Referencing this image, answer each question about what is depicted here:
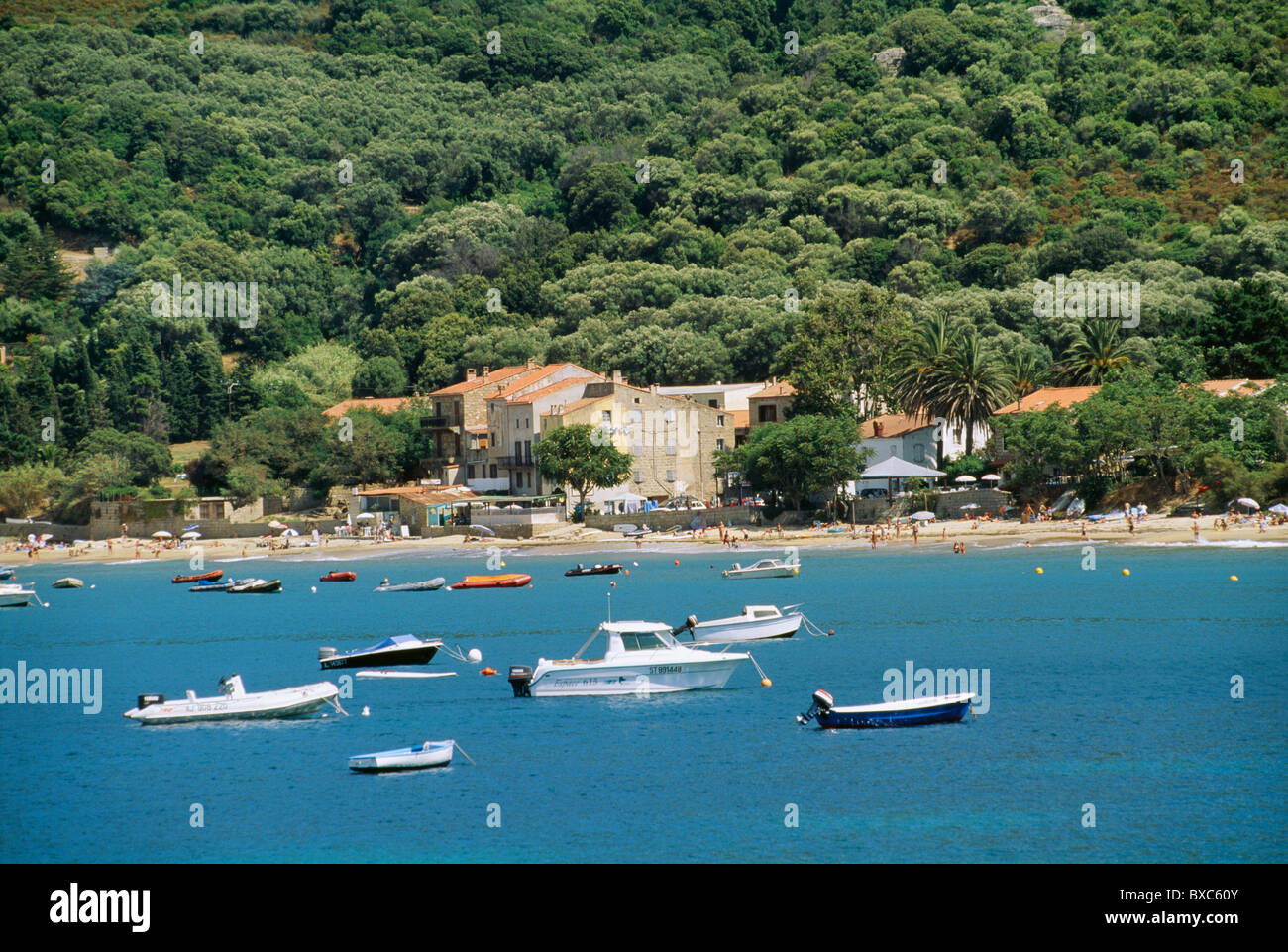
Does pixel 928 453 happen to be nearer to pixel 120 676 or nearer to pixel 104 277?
pixel 120 676

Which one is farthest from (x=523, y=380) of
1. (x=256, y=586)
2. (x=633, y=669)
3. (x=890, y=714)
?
(x=890, y=714)

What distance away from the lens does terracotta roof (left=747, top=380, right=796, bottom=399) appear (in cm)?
10319

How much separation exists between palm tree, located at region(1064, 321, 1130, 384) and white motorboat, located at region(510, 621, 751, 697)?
2291 inches

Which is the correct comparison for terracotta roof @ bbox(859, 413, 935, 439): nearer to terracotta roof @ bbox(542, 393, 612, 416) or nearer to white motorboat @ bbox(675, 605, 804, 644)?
terracotta roof @ bbox(542, 393, 612, 416)

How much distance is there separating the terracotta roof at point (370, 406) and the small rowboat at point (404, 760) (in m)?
86.2

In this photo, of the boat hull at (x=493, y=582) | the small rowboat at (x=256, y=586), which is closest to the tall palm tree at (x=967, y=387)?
the boat hull at (x=493, y=582)

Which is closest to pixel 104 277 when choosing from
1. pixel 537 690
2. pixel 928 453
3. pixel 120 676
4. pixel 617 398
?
pixel 617 398

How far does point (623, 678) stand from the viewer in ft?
132

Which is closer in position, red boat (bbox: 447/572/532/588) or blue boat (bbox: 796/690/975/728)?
blue boat (bbox: 796/690/975/728)

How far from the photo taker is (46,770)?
35.1 m

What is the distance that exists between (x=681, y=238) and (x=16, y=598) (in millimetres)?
96085

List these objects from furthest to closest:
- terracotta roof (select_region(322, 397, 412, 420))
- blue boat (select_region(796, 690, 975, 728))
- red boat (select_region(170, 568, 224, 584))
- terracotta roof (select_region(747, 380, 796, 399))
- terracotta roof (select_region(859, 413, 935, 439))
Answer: terracotta roof (select_region(322, 397, 412, 420)) → terracotta roof (select_region(747, 380, 796, 399)) → terracotta roof (select_region(859, 413, 935, 439)) → red boat (select_region(170, 568, 224, 584)) → blue boat (select_region(796, 690, 975, 728))

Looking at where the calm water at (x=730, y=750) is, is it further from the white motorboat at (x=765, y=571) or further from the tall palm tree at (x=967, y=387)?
the tall palm tree at (x=967, y=387)

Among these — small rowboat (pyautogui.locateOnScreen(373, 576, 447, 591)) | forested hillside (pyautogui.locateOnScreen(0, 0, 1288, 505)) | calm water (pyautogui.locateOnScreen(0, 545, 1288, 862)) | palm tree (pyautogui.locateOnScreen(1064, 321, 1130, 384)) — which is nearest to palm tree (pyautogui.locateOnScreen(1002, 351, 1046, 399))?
forested hillside (pyautogui.locateOnScreen(0, 0, 1288, 505))
